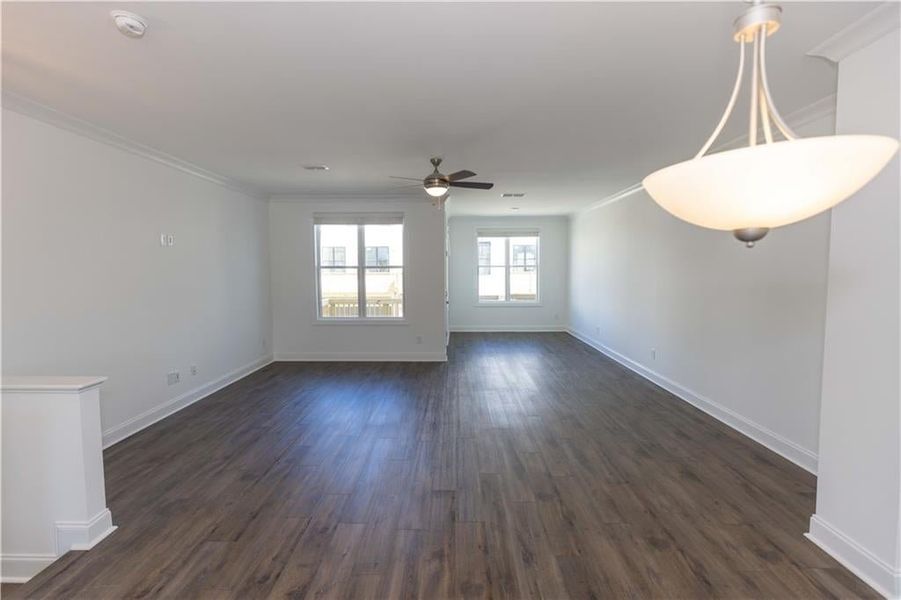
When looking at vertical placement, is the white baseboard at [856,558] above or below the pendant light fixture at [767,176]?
below

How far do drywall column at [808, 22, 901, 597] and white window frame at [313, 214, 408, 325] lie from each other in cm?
514

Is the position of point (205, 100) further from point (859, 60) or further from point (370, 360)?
point (370, 360)

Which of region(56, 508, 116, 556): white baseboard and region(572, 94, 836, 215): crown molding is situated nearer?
region(56, 508, 116, 556): white baseboard

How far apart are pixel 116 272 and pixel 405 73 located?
9.98ft

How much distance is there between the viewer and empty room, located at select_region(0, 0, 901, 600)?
1.82 metres

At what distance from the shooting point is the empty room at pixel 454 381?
1819 millimetres

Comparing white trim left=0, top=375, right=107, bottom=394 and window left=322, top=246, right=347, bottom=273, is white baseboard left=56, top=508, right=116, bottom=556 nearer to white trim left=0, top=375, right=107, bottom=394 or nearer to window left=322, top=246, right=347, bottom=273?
white trim left=0, top=375, right=107, bottom=394

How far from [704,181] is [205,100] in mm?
2947

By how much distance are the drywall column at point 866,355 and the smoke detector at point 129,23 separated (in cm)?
329

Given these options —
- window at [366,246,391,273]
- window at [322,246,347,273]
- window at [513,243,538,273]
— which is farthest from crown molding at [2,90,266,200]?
window at [513,243,538,273]

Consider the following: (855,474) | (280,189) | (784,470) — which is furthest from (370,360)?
(855,474)

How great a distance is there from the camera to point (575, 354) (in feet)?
22.8

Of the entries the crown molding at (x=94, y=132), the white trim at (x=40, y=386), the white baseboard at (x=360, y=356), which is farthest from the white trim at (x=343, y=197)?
the white trim at (x=40, y=386)

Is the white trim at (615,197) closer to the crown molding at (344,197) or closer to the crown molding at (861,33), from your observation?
the crown molding at (344,197)
